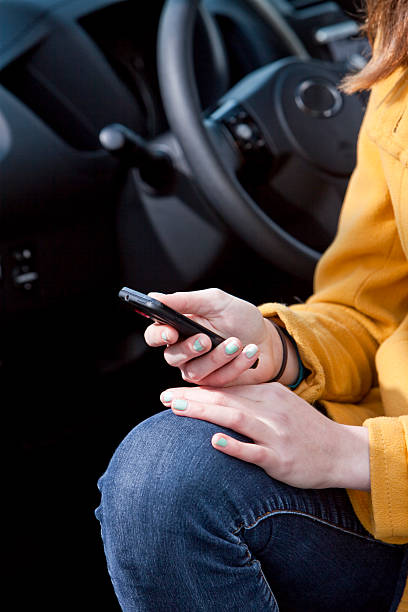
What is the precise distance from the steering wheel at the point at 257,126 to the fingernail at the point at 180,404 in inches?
16.0

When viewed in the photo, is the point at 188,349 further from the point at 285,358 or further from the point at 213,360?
the point at 285,358

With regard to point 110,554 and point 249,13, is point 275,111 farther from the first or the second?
point 110,554

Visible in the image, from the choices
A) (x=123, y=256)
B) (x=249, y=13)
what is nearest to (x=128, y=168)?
(x=123, y=256)

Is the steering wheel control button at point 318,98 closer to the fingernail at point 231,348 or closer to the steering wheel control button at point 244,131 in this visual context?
the steering wheel control button at point 244,131

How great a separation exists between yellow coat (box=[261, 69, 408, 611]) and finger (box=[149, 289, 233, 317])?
9 centimetres

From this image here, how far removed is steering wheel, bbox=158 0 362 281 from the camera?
100cm

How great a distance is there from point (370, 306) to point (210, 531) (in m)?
0.32

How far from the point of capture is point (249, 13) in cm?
137

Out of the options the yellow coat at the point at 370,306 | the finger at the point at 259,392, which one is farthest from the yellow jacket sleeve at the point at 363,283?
the finger at the point at 259,392

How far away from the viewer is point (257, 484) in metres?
0.62

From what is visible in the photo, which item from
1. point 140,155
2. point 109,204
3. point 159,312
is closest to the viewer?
point 159,312

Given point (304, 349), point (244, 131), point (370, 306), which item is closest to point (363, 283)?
point (370, 306)

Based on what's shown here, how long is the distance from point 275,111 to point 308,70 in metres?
0.10

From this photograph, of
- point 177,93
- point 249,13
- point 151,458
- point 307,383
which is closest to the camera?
point 151,458
